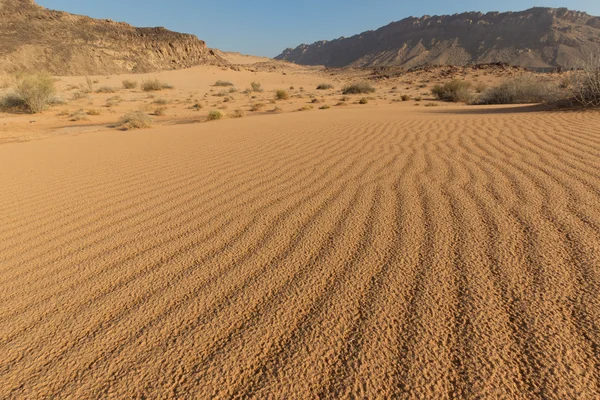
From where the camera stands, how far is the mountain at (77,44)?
3125 cm

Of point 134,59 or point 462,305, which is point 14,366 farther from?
point 134,59

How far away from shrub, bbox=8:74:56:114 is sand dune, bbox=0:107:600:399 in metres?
13.6

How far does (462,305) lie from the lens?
1465 millimetres

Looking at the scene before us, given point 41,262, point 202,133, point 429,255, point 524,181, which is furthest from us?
point 202,133

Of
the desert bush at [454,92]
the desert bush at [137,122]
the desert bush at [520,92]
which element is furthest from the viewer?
the desert bush at [454,92]

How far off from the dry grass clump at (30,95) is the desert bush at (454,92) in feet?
63.8

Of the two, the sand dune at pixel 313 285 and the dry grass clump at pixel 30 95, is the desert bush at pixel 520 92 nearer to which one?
the sand dune at pixel 313 285

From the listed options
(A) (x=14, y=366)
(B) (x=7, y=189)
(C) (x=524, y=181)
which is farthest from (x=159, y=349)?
(B) (x=7, y=189)

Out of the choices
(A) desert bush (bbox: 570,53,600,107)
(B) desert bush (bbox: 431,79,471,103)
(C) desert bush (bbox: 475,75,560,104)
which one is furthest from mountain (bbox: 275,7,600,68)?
(A) desert bush (bbox: 570,53,600,107)

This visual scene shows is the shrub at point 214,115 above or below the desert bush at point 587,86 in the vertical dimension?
below

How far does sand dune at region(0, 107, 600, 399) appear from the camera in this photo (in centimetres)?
118

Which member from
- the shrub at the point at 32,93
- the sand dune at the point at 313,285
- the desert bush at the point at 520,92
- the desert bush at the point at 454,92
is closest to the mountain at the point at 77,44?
the shrub at the point at 32,93

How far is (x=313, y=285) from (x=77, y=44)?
43.4 metres

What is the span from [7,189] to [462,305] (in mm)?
4627
